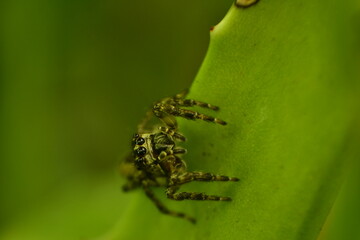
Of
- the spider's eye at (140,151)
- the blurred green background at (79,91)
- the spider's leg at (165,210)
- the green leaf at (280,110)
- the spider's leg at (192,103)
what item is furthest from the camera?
the blurred green background at (79,91)

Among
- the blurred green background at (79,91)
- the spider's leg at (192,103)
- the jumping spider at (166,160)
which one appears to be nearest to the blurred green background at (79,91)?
the blurred green background at (79,91)


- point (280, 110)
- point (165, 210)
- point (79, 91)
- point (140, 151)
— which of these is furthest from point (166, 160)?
point (79, 91)

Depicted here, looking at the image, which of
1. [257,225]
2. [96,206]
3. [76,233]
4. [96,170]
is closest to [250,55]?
[257,225]

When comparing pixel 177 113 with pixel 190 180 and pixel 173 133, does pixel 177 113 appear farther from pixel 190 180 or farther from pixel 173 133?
pixel 190 180

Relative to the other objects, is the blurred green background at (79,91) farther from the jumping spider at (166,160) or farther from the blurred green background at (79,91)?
the jumping spider at (166,160)

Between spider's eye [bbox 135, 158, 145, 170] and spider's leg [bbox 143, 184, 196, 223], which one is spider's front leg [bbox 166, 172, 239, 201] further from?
spider's eye [bbox 135, 158, 145, 170]

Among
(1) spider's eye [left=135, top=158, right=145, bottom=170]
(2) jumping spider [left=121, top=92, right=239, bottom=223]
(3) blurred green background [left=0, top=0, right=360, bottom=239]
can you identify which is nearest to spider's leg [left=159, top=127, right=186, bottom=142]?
(2) jumping spider [left=121, top=92, right=239, bottom=223]

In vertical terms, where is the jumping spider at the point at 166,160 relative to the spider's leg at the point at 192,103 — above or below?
below
